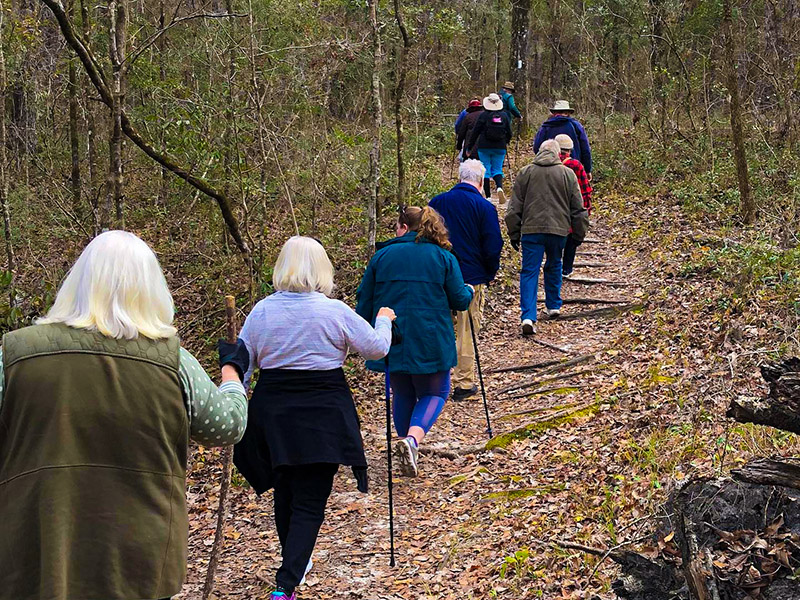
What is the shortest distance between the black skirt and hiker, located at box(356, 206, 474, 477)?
1.66 meters

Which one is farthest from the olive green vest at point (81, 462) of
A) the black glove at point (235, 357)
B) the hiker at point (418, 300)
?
the hiker at point (418, 300)

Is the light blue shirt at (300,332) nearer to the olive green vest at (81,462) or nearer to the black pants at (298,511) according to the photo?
the black pants at (298,511)

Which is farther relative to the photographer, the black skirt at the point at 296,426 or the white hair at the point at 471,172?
the white hair at the point at 471,172

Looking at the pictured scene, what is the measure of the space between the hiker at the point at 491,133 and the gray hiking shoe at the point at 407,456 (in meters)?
8.79

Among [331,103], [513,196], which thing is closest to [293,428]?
[513,196]

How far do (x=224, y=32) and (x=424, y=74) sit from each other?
34.9 ft

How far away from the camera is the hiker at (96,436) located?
2652 mm

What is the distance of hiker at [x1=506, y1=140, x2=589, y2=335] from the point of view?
32.8 ft

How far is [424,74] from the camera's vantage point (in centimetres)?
2189

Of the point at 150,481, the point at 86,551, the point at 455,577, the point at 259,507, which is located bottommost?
the point at 259,507

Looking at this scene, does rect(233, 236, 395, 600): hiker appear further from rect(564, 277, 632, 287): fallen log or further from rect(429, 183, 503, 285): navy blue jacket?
rect(564, 277, 632, 287): fallen log

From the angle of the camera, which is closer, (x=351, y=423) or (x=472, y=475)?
(x=351, y=423)

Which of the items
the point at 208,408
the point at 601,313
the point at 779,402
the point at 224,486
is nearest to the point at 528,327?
the point at 601,313

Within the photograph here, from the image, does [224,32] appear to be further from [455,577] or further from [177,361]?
[177,361]
